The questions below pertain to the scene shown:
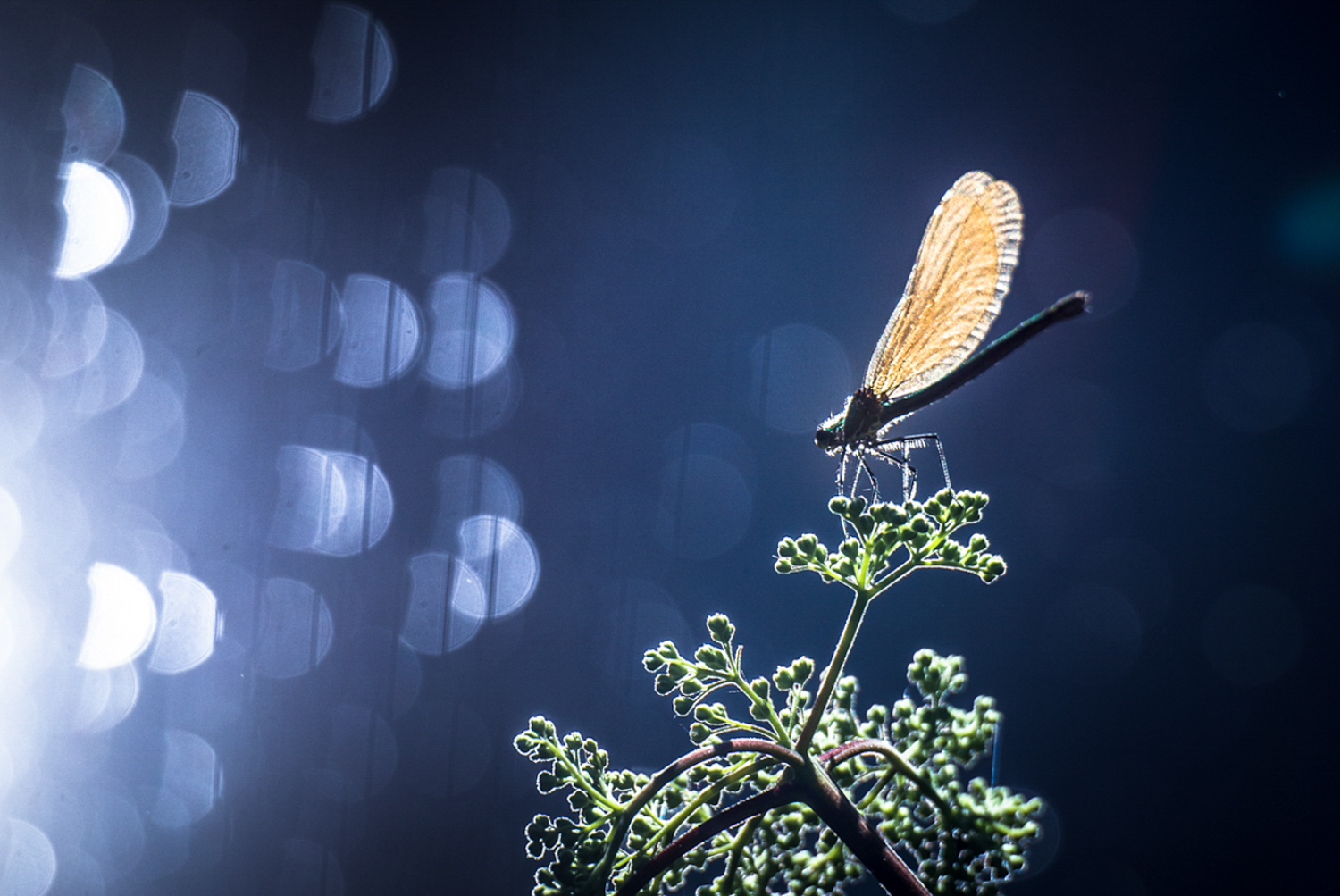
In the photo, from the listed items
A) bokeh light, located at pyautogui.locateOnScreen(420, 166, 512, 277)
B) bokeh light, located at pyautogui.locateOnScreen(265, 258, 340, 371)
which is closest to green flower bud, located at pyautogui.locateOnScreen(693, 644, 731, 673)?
bokeh light, located at pyautogui.locateOnScreen(420, 166, 512, 277)

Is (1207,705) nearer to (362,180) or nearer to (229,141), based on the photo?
(362,180)

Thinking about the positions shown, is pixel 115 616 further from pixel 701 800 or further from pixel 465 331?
pixel 701 800

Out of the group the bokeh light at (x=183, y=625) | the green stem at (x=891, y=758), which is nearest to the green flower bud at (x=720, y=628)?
the green stem at (x=891, y=758)

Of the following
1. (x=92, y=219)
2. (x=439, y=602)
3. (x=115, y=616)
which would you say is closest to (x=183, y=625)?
(x=115, y=616)

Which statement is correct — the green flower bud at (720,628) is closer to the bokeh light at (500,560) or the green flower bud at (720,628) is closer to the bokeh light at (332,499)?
the bokeh light at (500,560)

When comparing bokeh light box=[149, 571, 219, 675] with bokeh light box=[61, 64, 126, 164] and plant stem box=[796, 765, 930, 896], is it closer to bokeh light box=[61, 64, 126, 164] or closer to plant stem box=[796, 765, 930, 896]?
bokeh light box=[61, 64, 126, 164]

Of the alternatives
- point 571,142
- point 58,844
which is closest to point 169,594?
point 58,844
